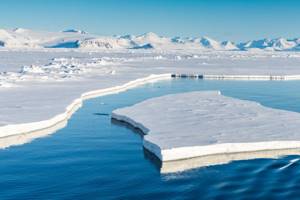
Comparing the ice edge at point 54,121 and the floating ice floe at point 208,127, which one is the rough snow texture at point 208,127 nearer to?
the floating ice floe at point 208,127

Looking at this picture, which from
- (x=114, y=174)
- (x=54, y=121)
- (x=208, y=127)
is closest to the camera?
(x=114, y=174)

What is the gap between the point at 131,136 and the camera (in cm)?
1151

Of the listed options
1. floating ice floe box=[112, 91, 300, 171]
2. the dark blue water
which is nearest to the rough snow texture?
floating ice floe box=[112, 91, 300, 171]

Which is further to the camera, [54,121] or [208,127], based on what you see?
[54,121]

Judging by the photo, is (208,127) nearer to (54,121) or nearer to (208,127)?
(208,127)

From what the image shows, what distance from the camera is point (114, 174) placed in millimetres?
8414

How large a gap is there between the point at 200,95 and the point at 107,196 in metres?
11.1

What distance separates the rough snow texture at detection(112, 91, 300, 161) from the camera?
9.53m

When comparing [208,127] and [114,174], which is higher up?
[208,127]

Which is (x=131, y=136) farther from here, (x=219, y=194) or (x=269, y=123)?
(x=219, y=194)

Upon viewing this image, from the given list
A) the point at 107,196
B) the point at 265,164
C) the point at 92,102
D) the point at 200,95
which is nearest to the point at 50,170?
the point at 107,196

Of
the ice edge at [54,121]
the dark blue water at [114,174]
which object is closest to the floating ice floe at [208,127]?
the dark blue water at [114,174]

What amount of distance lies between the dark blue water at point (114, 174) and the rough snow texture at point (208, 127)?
495 millimetres

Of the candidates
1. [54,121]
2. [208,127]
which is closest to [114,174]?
[208,127]
